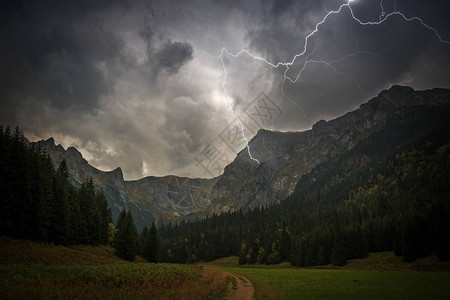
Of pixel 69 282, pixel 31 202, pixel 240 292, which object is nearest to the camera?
pixel 69 282

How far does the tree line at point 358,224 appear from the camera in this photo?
64375 mm

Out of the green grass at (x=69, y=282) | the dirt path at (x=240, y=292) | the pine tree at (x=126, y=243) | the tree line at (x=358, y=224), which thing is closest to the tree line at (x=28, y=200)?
the green grass at (x=69, y=282)

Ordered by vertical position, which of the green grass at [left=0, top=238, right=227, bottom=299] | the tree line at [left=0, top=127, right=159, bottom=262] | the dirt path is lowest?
the dirt path

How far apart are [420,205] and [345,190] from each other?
89730mm

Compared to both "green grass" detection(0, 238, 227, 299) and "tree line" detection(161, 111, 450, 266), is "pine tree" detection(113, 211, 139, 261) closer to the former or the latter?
"green grass" detection(0, 238, 227, 299)

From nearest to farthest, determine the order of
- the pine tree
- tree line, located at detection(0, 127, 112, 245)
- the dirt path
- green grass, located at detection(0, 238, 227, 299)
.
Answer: green grass, located at detection(0, 238, 227, 299)
the dirt path
tree line, located at detection(0, 127, 112, 245)
the pine tree

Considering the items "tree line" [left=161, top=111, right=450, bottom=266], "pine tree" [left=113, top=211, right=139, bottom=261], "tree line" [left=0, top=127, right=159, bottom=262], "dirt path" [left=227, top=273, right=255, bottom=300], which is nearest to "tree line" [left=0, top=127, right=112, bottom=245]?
"tree line" [left=0, top=127, right=159, bottom=262]

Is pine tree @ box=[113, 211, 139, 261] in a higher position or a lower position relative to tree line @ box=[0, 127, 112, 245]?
lower

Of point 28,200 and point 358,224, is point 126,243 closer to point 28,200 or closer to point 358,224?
point 28,200

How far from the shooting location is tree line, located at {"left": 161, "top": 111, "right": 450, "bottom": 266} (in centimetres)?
6438

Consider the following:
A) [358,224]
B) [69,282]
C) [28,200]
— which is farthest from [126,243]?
[358,224]

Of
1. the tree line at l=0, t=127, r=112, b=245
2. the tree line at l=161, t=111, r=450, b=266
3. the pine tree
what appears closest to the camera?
the tree line at l=0, t=127, r=112, b=245

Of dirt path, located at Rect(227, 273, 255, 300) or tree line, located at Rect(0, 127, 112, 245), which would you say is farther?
tree line, located at Rect(0, 127, 112, 245)

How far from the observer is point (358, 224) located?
3396 inches
